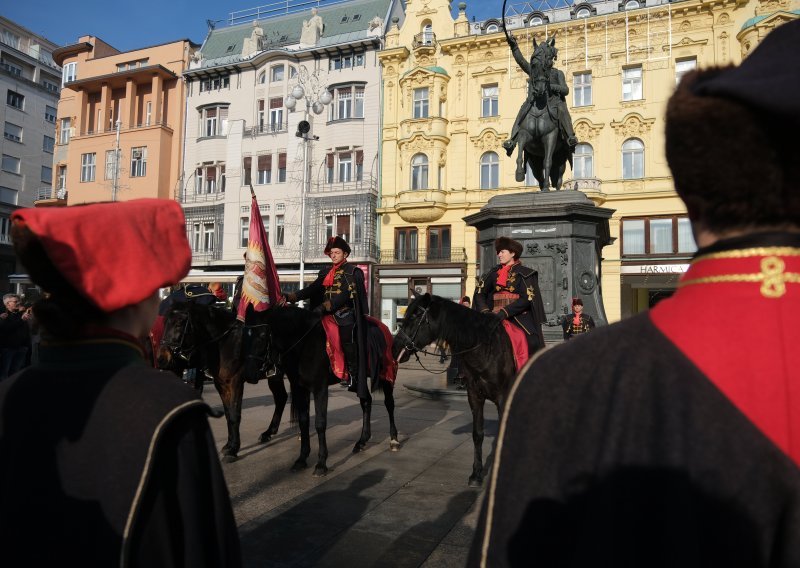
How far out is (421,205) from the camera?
1212 inches

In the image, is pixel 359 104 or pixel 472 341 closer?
pixel 472 341

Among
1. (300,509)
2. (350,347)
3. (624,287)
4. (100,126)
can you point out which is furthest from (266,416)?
(100,126)

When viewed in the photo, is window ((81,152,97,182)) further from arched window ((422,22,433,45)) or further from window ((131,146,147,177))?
arched window ((422,22,433,45))

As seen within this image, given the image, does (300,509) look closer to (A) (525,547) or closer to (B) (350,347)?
(B) (350,347)

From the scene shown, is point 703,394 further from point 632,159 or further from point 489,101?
point 489,101

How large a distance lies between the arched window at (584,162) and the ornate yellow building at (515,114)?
0.17ft

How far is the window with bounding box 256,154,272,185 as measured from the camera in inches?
1393

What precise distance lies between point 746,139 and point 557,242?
349 inches

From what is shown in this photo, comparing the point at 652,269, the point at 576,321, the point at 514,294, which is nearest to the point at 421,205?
the point at 652,269

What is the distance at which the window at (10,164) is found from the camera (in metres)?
49.4

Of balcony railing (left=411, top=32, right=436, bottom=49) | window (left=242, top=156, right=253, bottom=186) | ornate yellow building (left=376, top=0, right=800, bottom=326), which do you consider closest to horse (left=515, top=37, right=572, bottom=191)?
ornate yellow building (left=376, top=0, right=800, bottom=326)

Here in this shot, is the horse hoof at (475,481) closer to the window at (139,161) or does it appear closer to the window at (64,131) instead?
the window at (139,161)

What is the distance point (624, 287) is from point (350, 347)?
2479cm

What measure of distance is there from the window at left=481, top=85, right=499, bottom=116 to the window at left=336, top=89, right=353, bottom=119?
26.9ft
